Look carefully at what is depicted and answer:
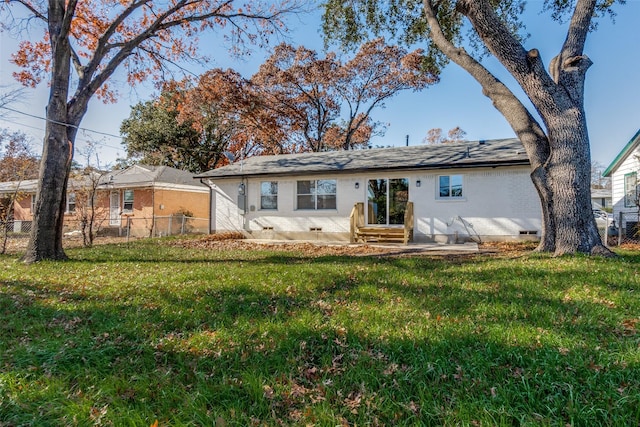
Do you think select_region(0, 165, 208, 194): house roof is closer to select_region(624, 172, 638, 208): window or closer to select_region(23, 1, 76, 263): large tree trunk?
select_region(23, 1, 76, 263): large tree trunk

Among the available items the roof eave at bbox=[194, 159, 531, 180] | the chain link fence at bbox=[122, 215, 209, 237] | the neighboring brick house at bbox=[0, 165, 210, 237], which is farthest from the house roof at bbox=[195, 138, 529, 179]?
the neighboring brick house at bbox=[0, 165, 210, 237]

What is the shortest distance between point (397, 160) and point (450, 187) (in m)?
2.20

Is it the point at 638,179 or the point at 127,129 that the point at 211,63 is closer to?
the point at 638,179

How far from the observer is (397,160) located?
1286 centimetres

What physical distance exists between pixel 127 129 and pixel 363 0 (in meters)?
24.3

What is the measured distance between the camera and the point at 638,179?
44.0 feet

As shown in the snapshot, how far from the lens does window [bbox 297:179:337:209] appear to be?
44.5 ft

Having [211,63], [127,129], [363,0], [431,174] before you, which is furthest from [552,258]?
[127,129]

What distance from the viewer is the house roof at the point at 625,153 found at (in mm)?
13577

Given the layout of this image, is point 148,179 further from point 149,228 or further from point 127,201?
point 149,228

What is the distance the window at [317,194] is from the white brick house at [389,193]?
0.13 feet

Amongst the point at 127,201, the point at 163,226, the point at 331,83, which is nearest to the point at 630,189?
the point at 331,83

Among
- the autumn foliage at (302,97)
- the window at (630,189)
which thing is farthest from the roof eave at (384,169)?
the autumn foliage at (302,97)

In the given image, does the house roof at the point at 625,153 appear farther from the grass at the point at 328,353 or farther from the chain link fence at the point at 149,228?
the chain link fence at the point at 149,228
